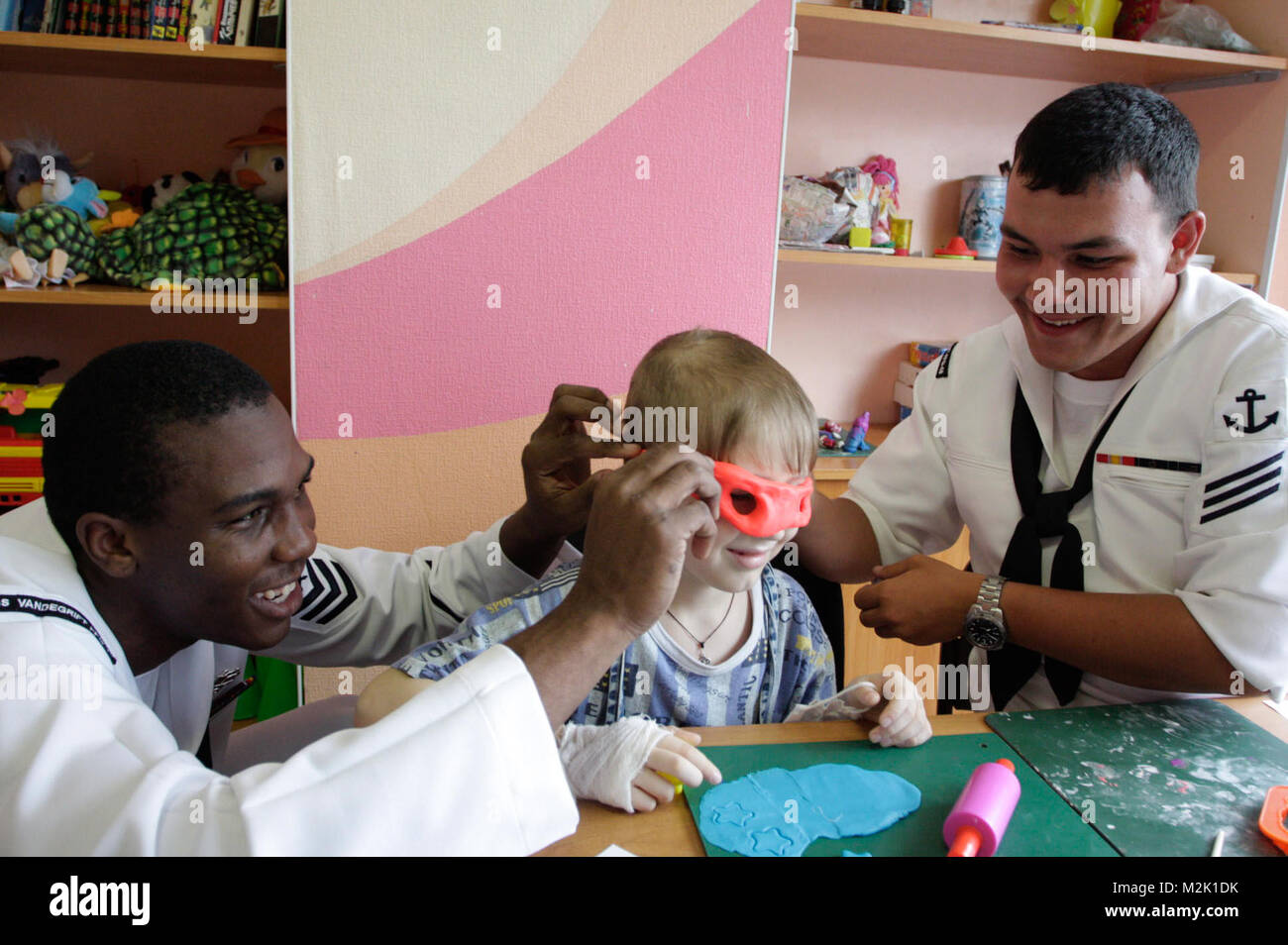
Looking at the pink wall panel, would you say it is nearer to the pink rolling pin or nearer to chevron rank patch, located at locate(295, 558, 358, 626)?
chevron rank patch, located at locate(295, 558, 358, 626)

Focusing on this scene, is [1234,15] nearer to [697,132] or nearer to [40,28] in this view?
[697,132]

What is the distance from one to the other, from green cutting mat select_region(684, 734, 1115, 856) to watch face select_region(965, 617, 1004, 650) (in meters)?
0.21

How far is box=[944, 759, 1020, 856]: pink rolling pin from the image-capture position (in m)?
0.93

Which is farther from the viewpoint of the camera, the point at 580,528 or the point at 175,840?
the point at 580,528

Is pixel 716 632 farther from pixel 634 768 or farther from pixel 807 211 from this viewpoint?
pixel 807 211

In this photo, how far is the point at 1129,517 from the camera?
1.44 metres

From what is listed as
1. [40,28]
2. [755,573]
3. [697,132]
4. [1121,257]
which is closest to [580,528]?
[755,573]

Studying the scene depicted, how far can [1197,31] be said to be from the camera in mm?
2812

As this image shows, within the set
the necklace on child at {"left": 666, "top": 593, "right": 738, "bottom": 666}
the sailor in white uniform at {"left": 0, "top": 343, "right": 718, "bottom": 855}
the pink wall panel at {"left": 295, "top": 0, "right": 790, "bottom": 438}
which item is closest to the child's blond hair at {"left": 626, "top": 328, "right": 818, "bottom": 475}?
the sailor in white uniform at {"left": 0, "top": 343, "right": 718, "bottom": 855}

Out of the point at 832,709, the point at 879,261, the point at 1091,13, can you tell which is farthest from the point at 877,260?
the point at 832,709

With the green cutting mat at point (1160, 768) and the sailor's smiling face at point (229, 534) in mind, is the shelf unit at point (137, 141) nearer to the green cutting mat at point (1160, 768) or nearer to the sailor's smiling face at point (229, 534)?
the sailor's smiling face at point (229, 534)

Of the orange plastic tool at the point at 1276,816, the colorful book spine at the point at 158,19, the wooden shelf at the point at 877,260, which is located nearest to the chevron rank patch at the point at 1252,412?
the orange plastic tool at the point at 1276,816

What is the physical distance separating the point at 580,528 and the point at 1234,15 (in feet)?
9.71

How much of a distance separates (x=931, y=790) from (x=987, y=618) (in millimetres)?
377
